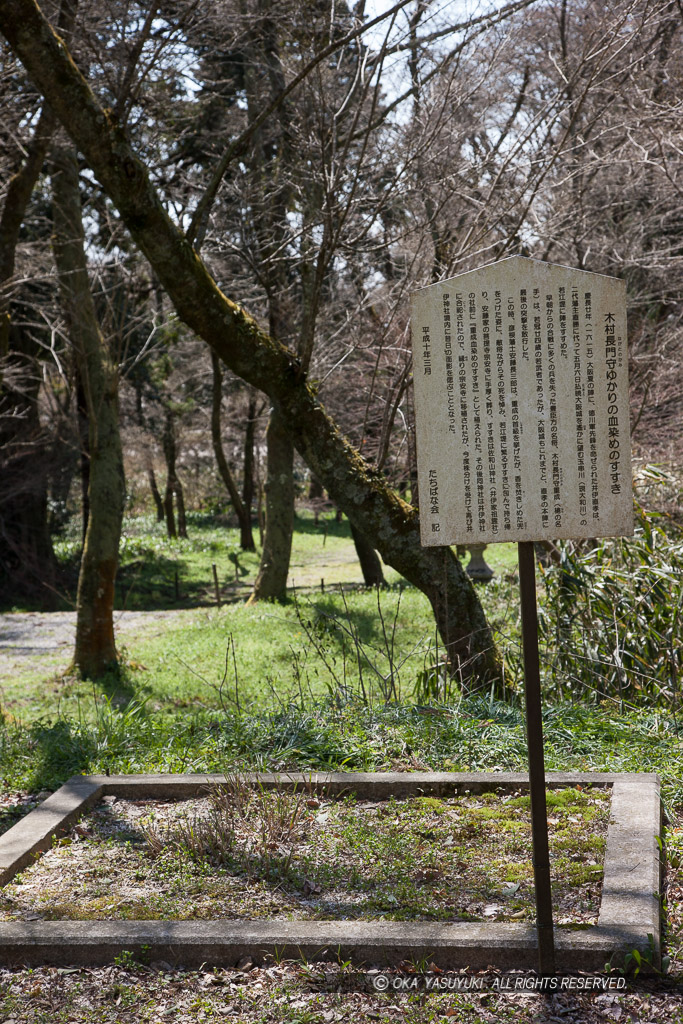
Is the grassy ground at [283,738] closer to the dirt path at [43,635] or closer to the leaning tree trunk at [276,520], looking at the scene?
the dirt path at [43,635]

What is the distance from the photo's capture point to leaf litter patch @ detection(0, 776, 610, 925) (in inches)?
135

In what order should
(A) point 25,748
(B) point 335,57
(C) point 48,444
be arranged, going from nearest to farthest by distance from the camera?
(A) point 25,748 → (B) point 335,57 → (C) point 48,444

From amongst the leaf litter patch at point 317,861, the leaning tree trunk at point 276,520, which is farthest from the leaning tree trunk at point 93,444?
the leaf litter patch at point 317,861

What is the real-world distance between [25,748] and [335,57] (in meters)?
8.82

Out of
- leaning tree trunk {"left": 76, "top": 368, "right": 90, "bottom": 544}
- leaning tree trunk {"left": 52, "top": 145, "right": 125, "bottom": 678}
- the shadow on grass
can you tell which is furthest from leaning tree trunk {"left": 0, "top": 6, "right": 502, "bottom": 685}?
leaning tree trunk {"left": 76, "top": 368, "right": 90, "bottom": 544}

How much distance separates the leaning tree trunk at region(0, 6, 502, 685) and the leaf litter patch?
1940 mm

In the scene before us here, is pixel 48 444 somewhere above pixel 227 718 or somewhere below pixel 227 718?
above

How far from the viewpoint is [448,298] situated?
3.04 m

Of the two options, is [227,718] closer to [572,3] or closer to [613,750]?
[613,750]

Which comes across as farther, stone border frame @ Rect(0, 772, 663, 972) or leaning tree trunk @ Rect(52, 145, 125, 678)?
leaning tree trunk @ Rect(52, 145, 125, 678)

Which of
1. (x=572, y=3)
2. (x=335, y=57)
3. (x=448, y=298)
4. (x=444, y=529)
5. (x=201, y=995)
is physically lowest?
(x=201, y=995)

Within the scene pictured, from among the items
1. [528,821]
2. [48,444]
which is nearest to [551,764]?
[528,821]

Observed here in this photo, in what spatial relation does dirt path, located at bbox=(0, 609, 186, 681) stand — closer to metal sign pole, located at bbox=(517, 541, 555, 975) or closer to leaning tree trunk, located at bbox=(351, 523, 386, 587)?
leaning tree trunk, located at bbox=(351, 523, 386, 587)

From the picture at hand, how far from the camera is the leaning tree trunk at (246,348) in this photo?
604cm
